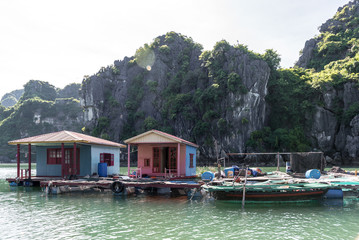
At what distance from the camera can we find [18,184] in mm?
25906

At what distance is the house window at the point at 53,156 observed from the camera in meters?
Answer: 27.3

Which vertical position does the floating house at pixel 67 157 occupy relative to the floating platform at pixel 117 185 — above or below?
above

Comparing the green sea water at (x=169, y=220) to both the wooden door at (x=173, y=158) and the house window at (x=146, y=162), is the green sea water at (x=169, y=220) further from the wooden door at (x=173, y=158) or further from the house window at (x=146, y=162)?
the house window at (x=146, y=162)

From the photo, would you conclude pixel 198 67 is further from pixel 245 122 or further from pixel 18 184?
pixel 18 184

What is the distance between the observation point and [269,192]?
16516 millimetres

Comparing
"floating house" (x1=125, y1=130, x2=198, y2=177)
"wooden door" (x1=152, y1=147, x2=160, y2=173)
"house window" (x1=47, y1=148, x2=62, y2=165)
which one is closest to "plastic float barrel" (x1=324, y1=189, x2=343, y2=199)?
"floating house" (x1=125, y1=130, x2=198, y2=177)

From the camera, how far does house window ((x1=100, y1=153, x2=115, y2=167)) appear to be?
2842 centimetres

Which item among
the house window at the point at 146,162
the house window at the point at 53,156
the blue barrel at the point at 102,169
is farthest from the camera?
the house window at the point at 53,156

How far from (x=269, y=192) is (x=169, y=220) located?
6.63m

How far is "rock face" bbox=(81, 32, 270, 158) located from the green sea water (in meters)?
49.2

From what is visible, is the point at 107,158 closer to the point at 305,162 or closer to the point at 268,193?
the point at 268,193

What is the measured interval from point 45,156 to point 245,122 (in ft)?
162

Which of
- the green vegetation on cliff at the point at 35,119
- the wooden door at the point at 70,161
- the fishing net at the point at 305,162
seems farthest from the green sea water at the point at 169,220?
the green vegetation on cliff at the point at 35,119

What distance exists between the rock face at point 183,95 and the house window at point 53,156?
4179 cm
